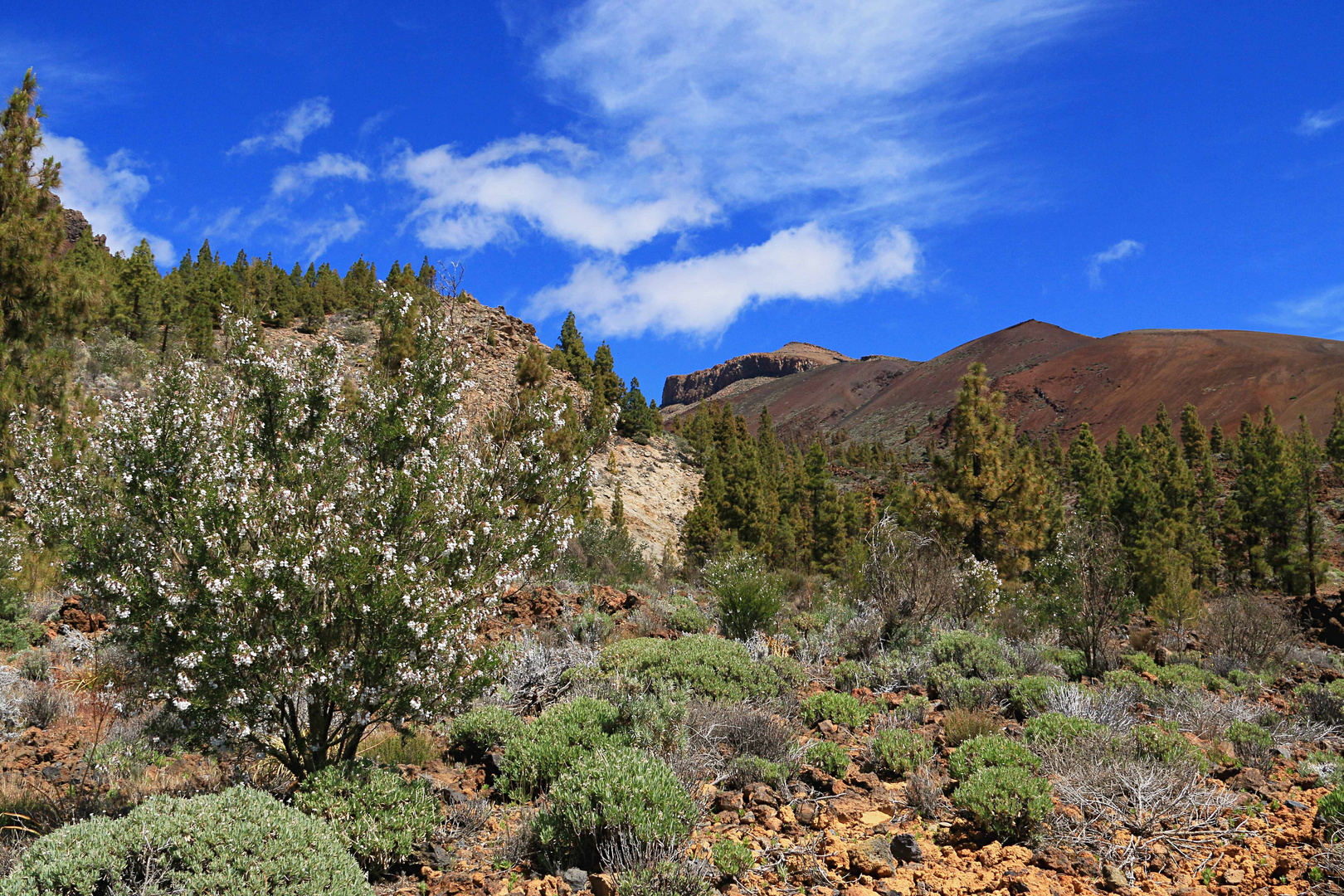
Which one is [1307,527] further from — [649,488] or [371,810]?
[371,810]

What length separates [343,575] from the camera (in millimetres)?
4660

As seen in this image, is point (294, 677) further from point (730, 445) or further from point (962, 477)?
point (730, 445)

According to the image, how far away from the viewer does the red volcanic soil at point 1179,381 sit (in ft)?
289

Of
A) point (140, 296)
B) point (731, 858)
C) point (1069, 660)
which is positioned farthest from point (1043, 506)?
point (140, 296)

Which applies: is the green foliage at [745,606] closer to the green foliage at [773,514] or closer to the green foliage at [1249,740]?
the green foliage at [1249,740]

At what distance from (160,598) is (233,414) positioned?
1755 millimetres

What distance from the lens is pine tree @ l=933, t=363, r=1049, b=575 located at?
19812 millimetres

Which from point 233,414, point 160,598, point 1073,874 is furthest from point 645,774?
point 233,414

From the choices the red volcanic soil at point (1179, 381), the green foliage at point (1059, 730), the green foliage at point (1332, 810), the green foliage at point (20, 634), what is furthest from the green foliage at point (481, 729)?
the red volcanic soil at point (1179, 381)

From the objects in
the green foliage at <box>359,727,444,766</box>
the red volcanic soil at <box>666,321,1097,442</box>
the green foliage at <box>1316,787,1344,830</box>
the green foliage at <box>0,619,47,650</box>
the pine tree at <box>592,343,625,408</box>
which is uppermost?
the red volcanic soil at <box>666,321,1097,442</box>

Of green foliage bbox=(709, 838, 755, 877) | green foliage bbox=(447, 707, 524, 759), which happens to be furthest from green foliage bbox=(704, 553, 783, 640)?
green foliage bbox=(709, 838, 755, 877)

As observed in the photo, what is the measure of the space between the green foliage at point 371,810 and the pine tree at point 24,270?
1232cm

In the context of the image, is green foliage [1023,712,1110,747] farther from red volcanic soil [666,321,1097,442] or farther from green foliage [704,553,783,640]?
red volcanic soil [666,321,1097,442]

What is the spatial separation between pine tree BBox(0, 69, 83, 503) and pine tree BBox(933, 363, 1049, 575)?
68.6 feet
